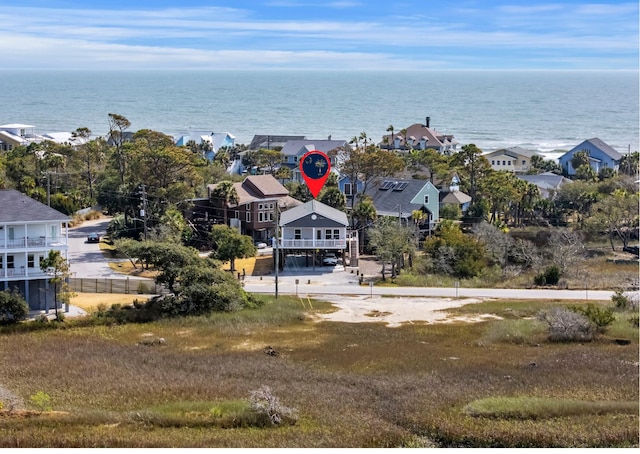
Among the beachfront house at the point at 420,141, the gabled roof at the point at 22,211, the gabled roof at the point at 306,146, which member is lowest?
the gabled roof at the point at 22,211

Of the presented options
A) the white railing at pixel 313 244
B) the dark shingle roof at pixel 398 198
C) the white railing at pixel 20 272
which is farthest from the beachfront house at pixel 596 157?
the white railing at pixel 20 272

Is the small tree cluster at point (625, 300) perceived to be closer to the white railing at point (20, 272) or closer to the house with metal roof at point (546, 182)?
the white railing at point (20, 272)

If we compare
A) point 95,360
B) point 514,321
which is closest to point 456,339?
point 514,321

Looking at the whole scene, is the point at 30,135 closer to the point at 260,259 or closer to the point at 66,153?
the point at 66,153

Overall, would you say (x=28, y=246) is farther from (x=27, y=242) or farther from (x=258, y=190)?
(x=258, y=190)

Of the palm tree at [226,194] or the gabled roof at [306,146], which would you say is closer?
the palm tree at [226,194]
